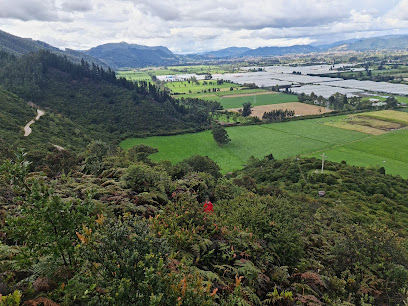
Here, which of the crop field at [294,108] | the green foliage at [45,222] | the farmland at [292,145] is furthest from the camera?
the crop field at [294,108]

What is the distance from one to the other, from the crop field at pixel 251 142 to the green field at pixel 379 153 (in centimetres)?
376

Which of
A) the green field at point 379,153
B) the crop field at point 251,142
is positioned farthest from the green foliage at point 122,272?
the green field at point 379,153

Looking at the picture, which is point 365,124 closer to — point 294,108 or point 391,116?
point 391,116

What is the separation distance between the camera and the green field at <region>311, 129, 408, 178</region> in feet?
189

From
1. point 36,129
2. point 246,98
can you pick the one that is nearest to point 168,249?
point 36,129

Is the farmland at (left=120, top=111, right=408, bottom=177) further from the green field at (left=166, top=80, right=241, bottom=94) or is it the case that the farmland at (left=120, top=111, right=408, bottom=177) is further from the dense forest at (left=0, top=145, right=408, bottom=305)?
the green field at (left=166, top=80, right=241, bottom=94)

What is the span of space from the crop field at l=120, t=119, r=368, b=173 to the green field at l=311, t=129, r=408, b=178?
3.76 m

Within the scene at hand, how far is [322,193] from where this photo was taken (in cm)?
3644

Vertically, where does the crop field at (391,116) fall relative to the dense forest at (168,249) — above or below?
below

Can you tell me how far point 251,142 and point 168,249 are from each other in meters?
73.7

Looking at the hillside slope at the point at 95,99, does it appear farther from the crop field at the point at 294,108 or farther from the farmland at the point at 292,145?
the crop field at the point at 294,108

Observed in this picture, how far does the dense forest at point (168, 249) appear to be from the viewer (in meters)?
6.58

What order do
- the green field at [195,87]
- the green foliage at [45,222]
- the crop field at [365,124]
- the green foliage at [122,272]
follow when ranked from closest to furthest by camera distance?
the green foliage at [122,272], the green foliage at [45,222], the crop field at [365,124], the green field at [195,87]

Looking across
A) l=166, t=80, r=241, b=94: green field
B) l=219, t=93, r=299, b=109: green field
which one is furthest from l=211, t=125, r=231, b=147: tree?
l=166, t=80, r=241, b=94: green field
